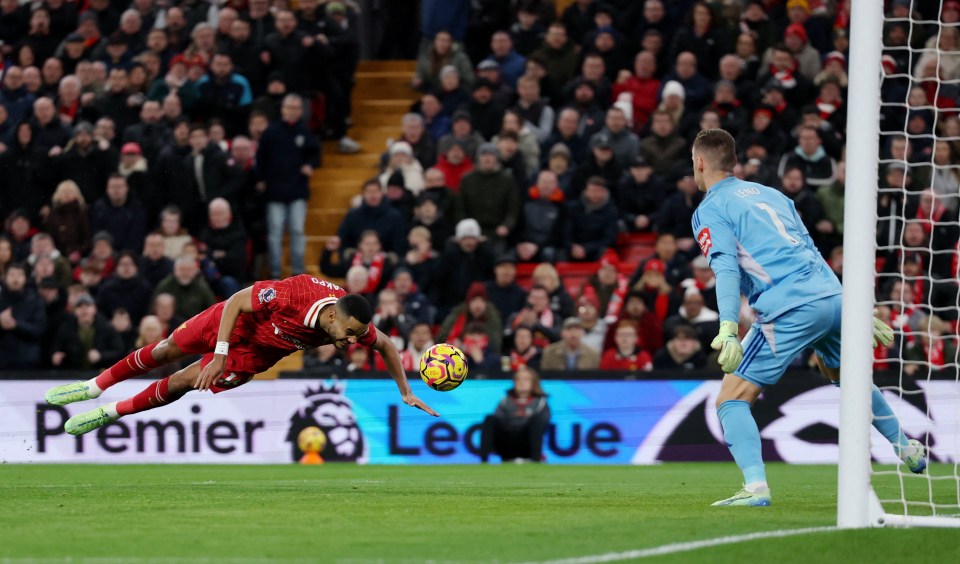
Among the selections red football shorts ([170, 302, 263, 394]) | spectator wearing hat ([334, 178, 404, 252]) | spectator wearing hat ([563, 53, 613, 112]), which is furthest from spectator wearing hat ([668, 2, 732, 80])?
red football shorts ([170, 302, 263, 394])

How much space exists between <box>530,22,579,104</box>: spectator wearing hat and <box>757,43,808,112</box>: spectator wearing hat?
2.69m

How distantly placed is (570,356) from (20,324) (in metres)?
6.79

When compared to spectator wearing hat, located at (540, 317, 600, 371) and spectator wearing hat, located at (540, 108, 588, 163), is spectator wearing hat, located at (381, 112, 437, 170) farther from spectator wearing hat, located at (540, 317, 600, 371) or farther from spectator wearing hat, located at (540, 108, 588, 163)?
spectator wearing hat, located at (540, 317, 600, 371)

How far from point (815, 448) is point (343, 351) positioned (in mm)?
5821

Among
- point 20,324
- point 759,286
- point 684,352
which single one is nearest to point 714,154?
point 759,286

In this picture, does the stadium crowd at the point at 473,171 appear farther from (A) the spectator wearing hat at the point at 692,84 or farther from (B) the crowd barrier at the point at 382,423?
(B) the crowd barrier at the point at 382,423

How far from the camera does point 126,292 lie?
62.4 ft

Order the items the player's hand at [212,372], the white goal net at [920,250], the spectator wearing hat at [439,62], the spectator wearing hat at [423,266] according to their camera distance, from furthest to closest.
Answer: the spectator wearing hat at [439,62] → the spectator wearing hat at [423,266] → the white goal net at [920,250] → the player's hand at [212,372]

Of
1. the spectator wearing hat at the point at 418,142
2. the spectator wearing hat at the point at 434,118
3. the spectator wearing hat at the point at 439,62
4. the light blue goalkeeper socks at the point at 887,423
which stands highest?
the spectator wearing hat at the point at 439,62

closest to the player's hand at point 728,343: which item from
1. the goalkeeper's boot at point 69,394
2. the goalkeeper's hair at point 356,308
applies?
the goalkeeper's hair at point 356,308

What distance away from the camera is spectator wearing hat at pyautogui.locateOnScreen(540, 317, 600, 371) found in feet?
58.2

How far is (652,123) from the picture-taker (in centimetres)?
1970

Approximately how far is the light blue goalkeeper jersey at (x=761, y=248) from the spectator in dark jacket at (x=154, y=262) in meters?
11.4

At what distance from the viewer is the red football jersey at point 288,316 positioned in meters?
11.2
